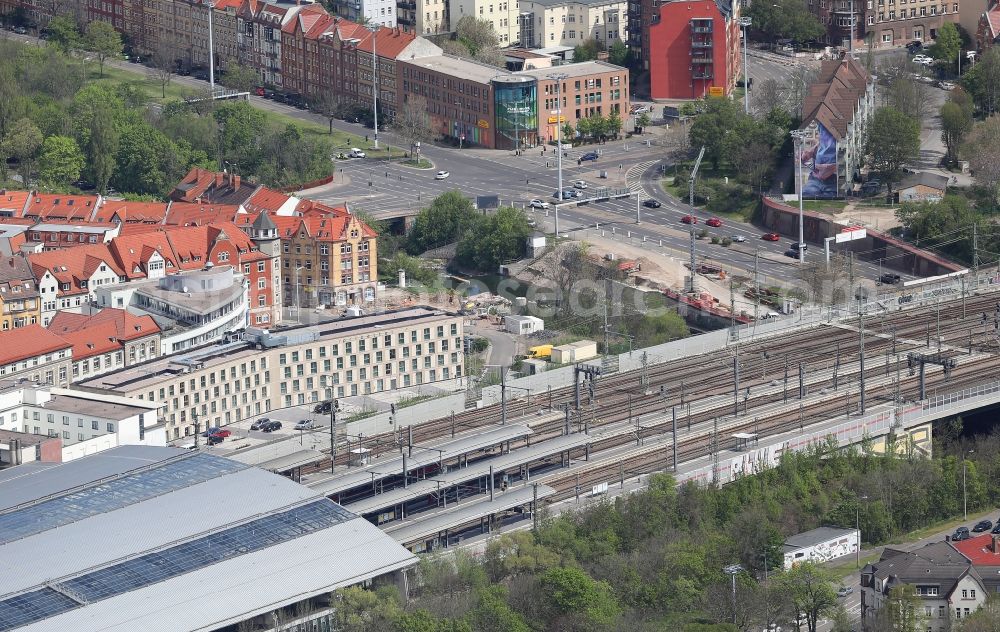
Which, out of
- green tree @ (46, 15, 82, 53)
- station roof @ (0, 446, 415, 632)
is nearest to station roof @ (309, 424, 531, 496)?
station roof @ (0, 446, 415, 632)

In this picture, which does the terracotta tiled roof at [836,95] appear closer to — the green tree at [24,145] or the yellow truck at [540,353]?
the yellow truck at [540,353]

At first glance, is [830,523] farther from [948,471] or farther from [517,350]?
[517,350]

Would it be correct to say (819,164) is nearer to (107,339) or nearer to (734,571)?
(107,339)

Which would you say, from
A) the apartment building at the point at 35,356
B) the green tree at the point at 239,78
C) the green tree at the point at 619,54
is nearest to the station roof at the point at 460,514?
the apartment building at the point at 35,356

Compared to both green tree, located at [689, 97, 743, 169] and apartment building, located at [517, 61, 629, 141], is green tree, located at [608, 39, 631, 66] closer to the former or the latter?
apartment building, located at [517, 61, 629, 141]

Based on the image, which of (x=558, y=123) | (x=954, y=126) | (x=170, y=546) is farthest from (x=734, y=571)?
(x=558, y=123)

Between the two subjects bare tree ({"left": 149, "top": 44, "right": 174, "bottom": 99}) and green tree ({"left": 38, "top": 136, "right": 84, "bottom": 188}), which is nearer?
green tree ({"left": 38, "top": 136, "right": 84, "bottom": 188})
